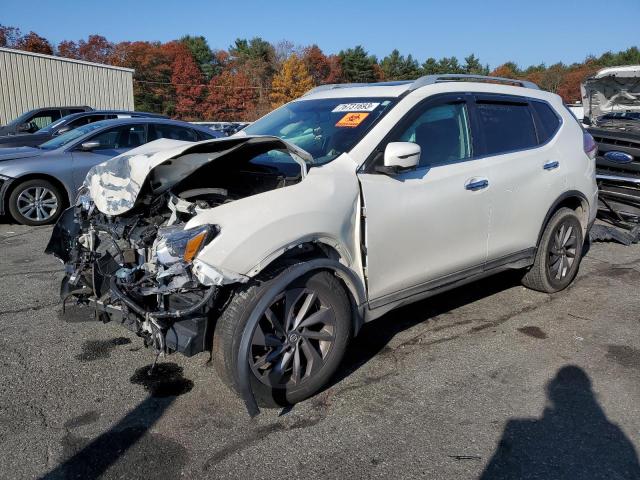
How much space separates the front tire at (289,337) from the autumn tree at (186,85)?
2175 inches

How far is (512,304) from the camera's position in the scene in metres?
4.99

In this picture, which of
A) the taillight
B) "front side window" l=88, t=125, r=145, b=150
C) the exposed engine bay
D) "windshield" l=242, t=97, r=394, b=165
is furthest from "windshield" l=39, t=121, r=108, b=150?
the taillight

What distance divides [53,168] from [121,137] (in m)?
1.28

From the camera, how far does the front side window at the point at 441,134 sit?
387 cm

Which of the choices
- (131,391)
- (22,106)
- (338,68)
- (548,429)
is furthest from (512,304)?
(338,68)

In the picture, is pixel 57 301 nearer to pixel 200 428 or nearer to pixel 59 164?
pixel 200 428

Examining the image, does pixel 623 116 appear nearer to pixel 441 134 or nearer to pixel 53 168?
pixel 441 134

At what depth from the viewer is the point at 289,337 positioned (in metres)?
3.09

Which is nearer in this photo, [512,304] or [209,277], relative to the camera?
[209,277]

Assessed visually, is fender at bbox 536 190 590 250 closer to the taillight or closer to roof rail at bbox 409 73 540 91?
the taillight

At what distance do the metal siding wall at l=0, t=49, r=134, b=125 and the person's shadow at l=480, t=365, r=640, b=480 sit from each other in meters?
26.4

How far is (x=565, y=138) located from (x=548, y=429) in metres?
2.97

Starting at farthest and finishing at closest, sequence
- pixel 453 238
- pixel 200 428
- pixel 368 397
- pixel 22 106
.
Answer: pixel 22 106
pixel 453 238
pixel 368 397
pixel 200 428

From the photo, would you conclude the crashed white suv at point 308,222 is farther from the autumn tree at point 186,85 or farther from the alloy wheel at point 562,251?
the autumn tree at point 186,85
